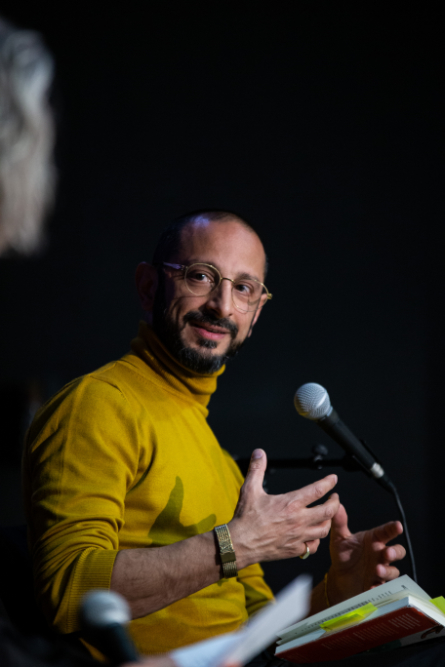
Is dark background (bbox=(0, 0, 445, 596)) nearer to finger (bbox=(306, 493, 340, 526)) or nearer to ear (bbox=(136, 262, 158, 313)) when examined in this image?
ear (bbox=(136, 262, 158, 313))

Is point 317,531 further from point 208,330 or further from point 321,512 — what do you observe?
point 208,330

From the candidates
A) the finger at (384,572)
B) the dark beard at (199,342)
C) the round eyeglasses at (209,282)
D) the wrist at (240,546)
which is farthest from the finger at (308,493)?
the round eyeglasses at (209,282)

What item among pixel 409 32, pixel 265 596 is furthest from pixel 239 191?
pixel 265 596

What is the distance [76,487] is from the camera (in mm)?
1161

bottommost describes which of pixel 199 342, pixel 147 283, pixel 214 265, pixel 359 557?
pixel 359 557

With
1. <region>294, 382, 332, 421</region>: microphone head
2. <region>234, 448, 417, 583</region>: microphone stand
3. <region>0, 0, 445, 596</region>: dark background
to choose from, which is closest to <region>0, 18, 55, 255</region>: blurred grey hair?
<region>294, 382, 332, 421</region>: microphone head

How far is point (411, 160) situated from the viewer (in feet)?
9.17

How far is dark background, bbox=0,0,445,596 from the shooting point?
269 centimetres

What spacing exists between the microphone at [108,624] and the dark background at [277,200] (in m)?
2.11

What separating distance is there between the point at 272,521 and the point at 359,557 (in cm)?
54

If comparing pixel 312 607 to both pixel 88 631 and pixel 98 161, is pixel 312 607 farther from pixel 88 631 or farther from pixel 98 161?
pixel 98 161

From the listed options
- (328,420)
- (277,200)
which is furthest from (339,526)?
(277,200)

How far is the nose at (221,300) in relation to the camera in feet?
5.30

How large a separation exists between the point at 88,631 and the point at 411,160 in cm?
271
